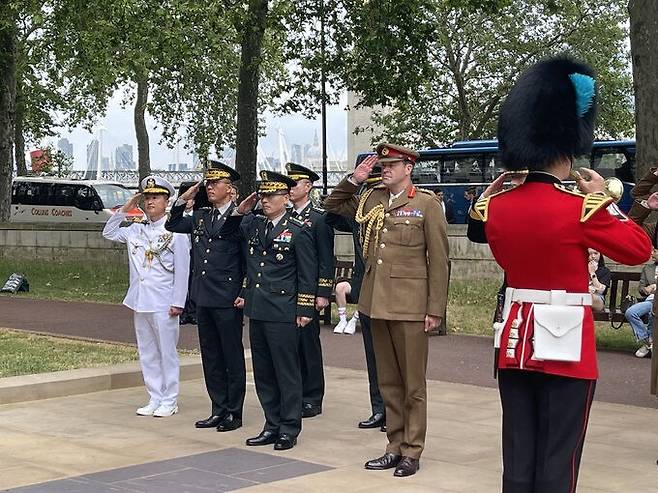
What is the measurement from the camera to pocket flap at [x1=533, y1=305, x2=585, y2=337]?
17.3 feet

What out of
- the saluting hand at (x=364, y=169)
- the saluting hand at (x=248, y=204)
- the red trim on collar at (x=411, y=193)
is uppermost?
the saluting hand at (x=364, y=169)

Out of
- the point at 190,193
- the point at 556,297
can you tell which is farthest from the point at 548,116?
the point at 190,193

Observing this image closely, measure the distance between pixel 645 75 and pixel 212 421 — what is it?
29.3 ft

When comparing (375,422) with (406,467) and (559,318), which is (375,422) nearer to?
(406,467)

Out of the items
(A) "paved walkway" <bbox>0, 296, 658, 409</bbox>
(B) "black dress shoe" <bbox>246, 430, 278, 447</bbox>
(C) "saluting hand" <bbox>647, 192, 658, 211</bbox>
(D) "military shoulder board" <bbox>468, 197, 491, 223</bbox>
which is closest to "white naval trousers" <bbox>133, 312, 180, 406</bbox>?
(B) "black dress shoe" <bbox>246, 430, 278, 447</bbox>

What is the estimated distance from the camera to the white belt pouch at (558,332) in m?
5.21

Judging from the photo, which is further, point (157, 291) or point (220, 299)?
point (157, 291)

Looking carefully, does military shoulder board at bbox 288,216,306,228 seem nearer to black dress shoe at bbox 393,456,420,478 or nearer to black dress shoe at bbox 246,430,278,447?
black dress shoe at bbox 246,430,278,447

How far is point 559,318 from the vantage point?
207 inches

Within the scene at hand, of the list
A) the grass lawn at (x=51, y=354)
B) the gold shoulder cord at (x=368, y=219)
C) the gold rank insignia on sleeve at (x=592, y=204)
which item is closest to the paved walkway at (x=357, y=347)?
the grass lawn at (x=51, y=354)

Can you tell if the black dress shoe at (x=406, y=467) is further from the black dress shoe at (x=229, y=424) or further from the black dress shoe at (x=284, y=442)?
the black dress shoe at (x=229, y=424)

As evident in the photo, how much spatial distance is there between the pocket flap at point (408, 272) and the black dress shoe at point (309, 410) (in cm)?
227

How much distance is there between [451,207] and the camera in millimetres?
34906

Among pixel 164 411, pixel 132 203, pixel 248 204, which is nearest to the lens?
pixel 248 204
